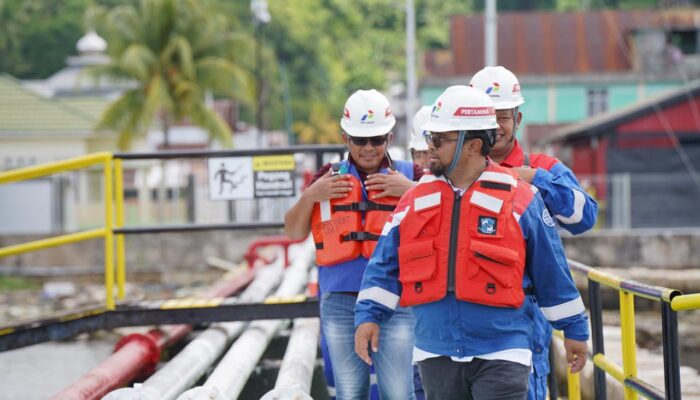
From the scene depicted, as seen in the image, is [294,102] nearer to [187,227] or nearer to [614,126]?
[614,126]

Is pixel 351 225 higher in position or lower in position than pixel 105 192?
lower

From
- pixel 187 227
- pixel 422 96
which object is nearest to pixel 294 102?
pixel 422 96

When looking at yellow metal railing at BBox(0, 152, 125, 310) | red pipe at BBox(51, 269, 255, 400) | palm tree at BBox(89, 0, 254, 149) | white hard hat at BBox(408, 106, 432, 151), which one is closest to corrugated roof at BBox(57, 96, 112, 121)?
palm tree at BBox(89, 0, 254, 149)

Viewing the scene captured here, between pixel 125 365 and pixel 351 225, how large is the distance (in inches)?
117

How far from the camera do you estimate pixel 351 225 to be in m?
6.04

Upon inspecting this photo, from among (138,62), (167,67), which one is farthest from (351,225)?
(167,67)

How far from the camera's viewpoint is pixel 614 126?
35469mm

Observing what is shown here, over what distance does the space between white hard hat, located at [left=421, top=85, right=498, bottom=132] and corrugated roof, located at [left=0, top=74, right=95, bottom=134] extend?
139 ft

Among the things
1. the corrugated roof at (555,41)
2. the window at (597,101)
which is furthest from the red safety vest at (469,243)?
the window at (597,101)

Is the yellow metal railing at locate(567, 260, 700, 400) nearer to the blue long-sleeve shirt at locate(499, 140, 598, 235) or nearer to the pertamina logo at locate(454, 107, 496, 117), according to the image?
the blue long-sleeve shirt at locate(499, 140, 598, 235)

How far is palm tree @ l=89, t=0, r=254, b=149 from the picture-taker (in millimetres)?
42875

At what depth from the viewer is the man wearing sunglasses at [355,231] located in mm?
5879

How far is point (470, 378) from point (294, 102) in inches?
3084

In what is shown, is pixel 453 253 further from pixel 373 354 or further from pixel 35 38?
pixel 35 38
